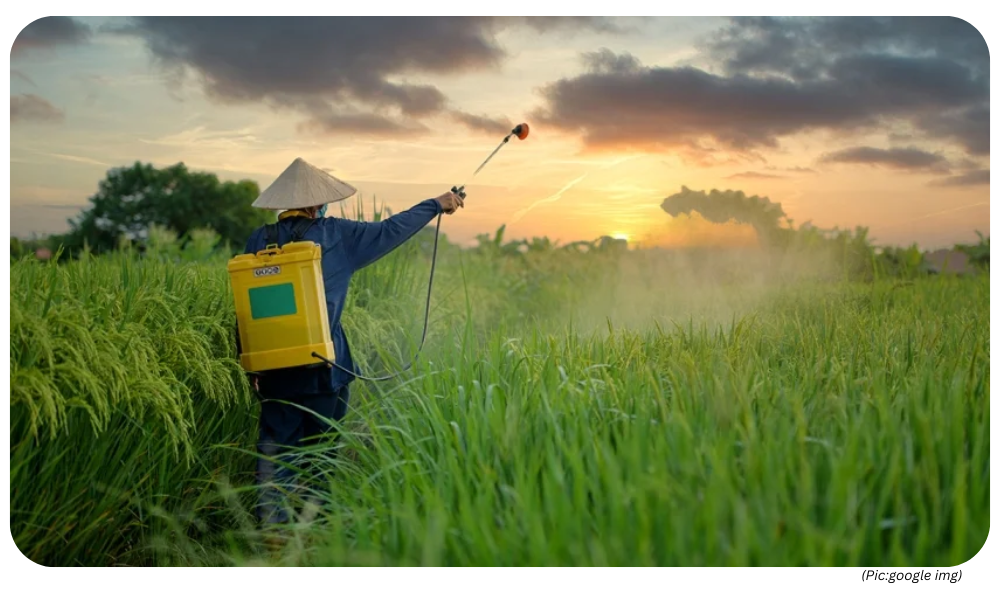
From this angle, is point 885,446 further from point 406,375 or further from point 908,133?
point 406,375

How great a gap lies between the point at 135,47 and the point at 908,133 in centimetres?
323

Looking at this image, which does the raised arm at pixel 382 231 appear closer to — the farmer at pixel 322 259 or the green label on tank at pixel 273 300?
the farmer at pixel 322 259

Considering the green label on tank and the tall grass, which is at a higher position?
the green label on tank

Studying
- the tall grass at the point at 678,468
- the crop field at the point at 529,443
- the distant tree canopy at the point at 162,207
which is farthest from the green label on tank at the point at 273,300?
the distant tree canopy at the point at 162,207

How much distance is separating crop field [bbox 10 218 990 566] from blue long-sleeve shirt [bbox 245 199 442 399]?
0.22 m

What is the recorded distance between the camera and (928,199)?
365cm

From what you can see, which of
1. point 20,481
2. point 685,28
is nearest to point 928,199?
point 685,28

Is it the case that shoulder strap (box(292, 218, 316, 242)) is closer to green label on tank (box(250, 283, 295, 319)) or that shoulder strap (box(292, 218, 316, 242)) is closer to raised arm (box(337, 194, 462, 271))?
raised arm (box(337, 194, 462, 271))

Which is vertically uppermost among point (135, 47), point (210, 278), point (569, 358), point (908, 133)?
point (135, 47)

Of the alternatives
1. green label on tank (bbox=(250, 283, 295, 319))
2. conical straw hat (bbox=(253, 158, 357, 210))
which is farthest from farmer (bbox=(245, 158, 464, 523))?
green label on tank (bbox=(250, 283, 295, 319))

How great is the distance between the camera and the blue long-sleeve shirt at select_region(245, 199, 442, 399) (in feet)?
11.4

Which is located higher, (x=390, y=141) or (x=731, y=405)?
(x=390, y=141)

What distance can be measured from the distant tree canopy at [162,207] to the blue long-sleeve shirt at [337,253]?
4.30 ft

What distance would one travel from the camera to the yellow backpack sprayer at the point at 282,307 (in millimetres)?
3209
